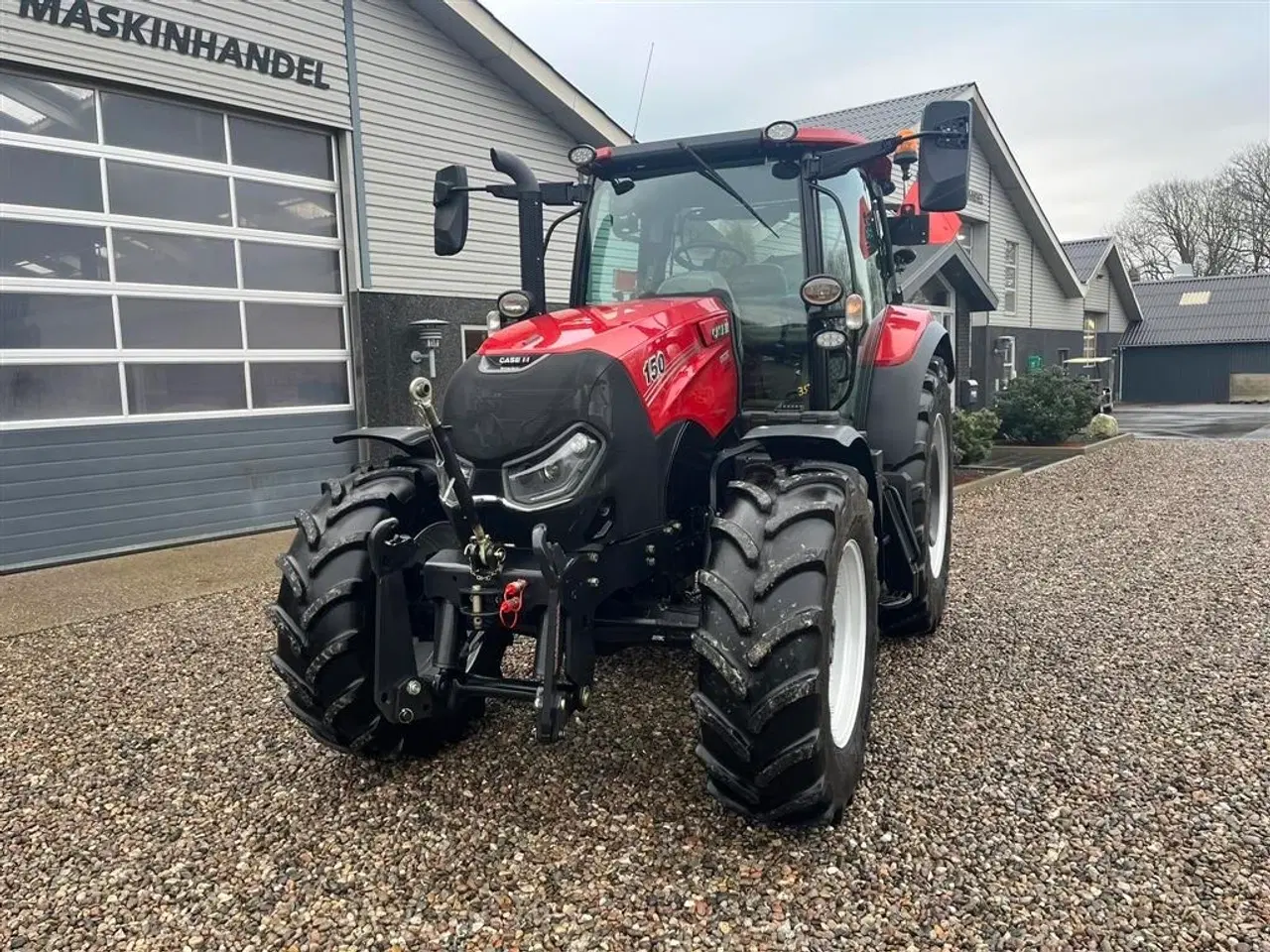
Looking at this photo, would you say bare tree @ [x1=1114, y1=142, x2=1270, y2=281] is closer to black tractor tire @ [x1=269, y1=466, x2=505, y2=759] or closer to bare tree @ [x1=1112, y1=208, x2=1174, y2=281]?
bare tree @ [x1=1112, y1=208, x2=1174, y2=281]

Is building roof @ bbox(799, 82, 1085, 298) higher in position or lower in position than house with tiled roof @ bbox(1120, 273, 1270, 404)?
higher

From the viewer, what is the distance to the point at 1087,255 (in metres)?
25.0

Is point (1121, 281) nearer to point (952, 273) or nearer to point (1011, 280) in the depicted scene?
point (1011, 280)

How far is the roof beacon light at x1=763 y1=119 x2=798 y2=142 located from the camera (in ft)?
11.6

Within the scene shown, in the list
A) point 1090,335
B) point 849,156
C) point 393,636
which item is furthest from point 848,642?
point 1090,335

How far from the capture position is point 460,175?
3.88 m

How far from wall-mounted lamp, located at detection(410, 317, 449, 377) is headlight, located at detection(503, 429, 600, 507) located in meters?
6.40

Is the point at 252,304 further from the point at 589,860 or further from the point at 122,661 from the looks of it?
the point at 589,860

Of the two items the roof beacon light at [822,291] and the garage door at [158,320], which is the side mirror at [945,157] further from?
the garage door at [158,320]

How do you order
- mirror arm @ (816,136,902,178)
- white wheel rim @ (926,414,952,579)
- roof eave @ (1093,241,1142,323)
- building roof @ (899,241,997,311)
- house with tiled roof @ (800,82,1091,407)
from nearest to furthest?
1. mirror arm @ (816,136,902,178)
2. white wheel rim @ (926,414,952,579)
3. building roof @ (899,241,997,311)
4. house with tiled roof @ (800,82,1091,407)
5. roof eave @ (1093,241,1142,323)

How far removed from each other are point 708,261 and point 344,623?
2011mm

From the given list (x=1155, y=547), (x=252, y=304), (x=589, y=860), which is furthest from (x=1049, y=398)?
(x=589, y=860)

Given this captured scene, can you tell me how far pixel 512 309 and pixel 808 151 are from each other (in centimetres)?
136

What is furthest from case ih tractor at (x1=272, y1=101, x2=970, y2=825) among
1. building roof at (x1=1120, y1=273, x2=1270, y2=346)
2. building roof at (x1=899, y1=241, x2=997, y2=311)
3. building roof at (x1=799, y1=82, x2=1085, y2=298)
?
building roof at (x1=1120, y1=273, x2=1270, y2=346)
